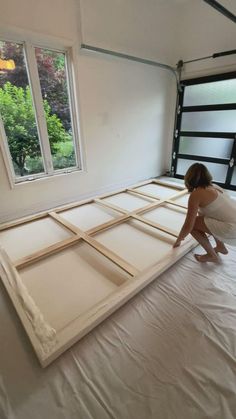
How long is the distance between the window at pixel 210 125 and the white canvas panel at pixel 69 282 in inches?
126

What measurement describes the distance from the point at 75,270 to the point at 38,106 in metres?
2.22

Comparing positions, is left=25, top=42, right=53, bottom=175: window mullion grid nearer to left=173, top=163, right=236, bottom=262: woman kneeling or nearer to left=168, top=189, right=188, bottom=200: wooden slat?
left=168, top=189, right=188, bottom=200: wooden slat

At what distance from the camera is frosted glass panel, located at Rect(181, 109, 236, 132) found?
364cm

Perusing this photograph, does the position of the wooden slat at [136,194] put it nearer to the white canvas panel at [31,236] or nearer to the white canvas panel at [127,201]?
the white canvas panel at [127,201]

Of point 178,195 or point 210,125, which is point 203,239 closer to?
point 178,195

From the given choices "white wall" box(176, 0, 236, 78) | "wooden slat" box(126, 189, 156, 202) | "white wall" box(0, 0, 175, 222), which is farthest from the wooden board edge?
"white wall" box(176, 0, 236, 78)

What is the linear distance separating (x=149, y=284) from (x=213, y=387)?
720 mm

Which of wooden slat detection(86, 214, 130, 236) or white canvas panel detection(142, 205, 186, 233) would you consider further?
white canvas panel detection(142, 205, 186, 233)

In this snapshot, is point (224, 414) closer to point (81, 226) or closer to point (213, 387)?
point (213, 387)

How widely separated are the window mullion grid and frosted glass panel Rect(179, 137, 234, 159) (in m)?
2.90

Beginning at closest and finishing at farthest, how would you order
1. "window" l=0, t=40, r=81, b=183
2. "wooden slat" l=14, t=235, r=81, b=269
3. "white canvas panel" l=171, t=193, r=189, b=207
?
1. "wooden slat" l=14, t=235, r=81, b=269
2. "window" l=0, t=40, r=81, b=183
3. "white canvas panel" l=171, t=193, r=189, b=207

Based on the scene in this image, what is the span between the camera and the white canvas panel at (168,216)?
99.9 inches

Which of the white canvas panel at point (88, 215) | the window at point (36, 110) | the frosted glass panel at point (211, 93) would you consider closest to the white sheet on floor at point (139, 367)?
the white canvas panel at point (88, 215)

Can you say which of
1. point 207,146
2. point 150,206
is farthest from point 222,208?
point 207,146
